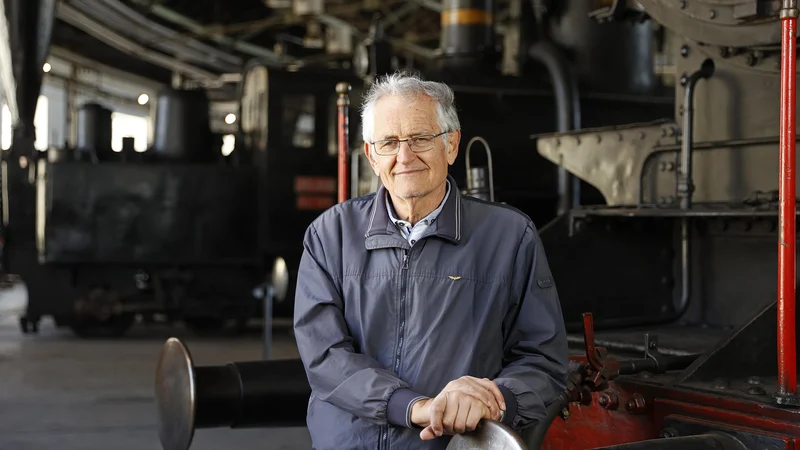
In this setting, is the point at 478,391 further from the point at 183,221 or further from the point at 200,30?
the point at 200,30

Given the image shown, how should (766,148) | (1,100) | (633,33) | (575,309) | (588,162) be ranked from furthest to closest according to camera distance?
(1,100)
(633,33)
(588,162)
(575,309)
(766,148)

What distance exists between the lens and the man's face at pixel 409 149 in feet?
6.73

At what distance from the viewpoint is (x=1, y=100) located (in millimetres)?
14523

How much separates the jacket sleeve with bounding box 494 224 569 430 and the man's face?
0.83 ft

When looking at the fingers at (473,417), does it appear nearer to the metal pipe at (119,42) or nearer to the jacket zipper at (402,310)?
the jacket zipper at (402,310)

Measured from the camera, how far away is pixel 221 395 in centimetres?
323

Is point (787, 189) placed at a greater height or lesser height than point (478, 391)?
greater

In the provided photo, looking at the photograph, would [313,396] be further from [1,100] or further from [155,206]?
[1,100]

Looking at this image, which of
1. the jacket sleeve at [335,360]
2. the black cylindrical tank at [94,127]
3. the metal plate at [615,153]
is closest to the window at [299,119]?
the black cylindrical tank at [94,127]

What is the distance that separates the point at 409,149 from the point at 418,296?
316 millimetres

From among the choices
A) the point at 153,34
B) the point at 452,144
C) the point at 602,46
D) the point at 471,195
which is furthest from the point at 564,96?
the point at 153,34

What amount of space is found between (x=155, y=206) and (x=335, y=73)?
2144mm

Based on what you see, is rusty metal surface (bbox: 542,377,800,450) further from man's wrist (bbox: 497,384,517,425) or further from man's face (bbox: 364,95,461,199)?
man's face (bbox: 364,95,461,199)

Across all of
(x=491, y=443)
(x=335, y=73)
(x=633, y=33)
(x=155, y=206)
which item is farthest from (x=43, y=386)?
(x=491, y=443)
